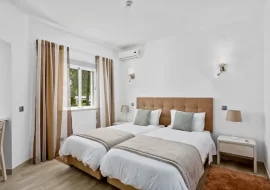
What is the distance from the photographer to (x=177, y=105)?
3695mm

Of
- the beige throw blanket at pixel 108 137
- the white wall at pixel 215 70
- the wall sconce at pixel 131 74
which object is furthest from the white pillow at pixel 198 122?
the wall sconce at pixel 131 74

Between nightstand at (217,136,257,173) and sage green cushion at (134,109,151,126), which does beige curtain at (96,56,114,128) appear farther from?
nightstand at (217,136,257,173)

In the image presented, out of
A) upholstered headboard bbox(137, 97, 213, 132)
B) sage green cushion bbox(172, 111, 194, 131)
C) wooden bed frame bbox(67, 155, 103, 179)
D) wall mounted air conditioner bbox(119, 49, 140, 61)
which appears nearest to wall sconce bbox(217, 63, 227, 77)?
upholstered headboard bbox(137, 97, 213, 132)

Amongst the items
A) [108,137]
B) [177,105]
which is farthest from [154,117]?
[108,137]

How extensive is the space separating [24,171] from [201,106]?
368cm

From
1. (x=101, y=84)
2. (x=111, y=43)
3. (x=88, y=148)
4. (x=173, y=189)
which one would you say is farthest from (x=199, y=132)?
(x=111, y=43)

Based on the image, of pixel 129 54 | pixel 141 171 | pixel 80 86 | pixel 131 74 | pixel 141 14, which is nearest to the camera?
pixel 141 171

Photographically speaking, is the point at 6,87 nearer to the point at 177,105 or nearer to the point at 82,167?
the point at 82,167

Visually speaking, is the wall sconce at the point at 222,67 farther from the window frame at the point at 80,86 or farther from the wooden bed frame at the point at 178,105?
the window frame at the point at 80,86

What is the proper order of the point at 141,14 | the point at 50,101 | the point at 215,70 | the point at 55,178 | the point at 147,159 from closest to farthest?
the point at 147,159, the point at 55,178, the point at 141,14, the point at 50,101, the point at 215,70

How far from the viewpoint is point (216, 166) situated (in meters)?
2.79

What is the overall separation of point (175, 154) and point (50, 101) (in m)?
2.67

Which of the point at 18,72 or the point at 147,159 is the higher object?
the point at 18,72

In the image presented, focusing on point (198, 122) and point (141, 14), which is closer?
point (141, 14)
